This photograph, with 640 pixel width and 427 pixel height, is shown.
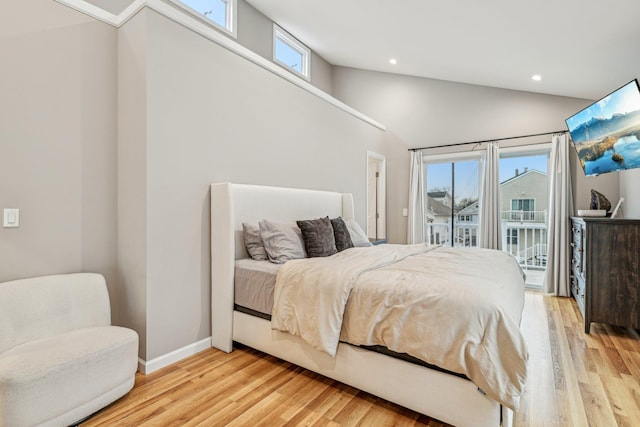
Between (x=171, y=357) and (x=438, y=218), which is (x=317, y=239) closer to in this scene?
(x=171, y=357)

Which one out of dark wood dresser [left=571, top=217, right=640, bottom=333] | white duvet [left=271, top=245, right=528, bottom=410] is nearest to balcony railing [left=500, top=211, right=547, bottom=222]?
dark wood dresser [left=571, top=217, right=640, bottom=333]

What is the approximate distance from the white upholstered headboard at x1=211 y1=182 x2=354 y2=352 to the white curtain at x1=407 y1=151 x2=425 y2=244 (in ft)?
9.00

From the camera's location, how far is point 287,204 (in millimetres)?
3305

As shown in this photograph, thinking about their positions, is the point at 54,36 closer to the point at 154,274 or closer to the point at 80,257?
the point at 80,257

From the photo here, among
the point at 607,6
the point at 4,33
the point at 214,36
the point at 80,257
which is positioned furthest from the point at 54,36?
the point at 607,6

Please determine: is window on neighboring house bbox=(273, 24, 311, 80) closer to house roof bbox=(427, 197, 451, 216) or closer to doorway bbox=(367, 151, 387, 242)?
doorway bbox=(367, 151, 387, 242)

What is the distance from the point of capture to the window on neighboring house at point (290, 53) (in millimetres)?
4773

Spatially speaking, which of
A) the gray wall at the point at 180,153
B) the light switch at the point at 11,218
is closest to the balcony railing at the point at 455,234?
the gray wall at the point at 180,153

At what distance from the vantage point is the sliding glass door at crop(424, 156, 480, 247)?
16.4ft

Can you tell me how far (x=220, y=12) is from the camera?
4023 millimetres

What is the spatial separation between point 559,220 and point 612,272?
1.46 meters

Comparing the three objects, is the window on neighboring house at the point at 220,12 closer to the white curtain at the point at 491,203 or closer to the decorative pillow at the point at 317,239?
the decorative pillow at the point at 317,239

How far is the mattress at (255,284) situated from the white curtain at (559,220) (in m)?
3.85

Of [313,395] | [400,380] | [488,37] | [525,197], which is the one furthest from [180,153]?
[525,197]
